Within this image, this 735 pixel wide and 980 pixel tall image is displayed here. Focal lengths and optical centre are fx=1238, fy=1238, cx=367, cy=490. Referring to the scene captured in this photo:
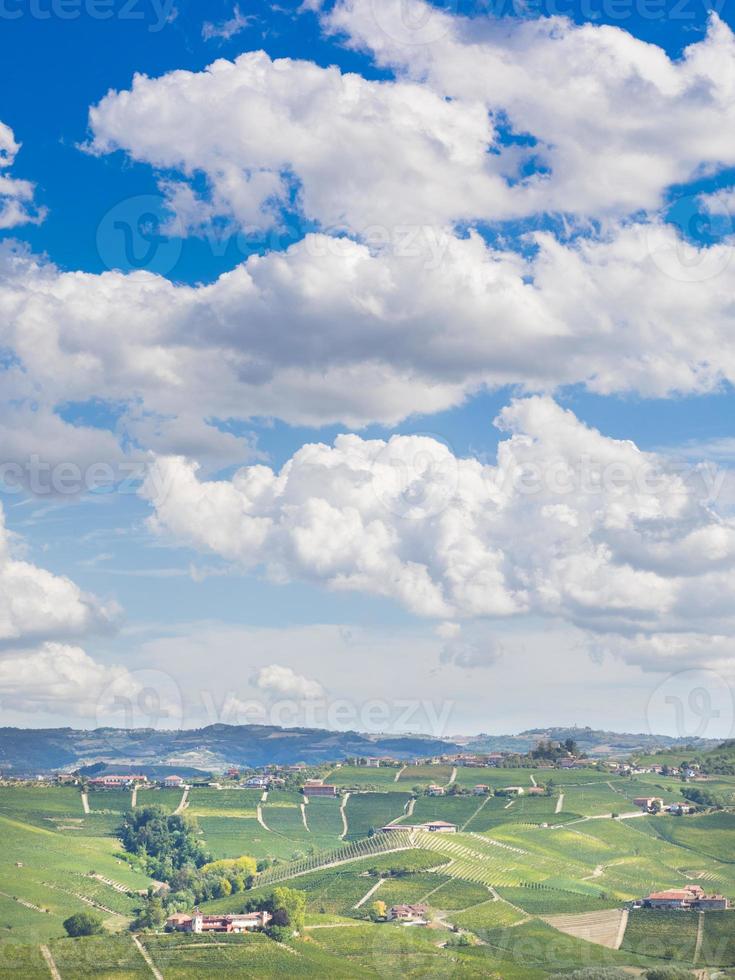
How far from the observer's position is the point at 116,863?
18438 cm

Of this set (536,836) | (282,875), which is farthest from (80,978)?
(536,836)

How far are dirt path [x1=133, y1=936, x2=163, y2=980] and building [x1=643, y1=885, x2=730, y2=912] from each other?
62.4 metres

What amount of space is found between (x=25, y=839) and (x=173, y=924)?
48113 millimetres

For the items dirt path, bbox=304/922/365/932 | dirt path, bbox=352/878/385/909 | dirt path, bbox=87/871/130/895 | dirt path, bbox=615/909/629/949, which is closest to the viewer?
dirt path, bbox=615/909/629/949

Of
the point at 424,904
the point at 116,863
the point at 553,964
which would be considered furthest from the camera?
the point at 116,863

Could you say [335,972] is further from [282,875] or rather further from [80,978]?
[282,875]

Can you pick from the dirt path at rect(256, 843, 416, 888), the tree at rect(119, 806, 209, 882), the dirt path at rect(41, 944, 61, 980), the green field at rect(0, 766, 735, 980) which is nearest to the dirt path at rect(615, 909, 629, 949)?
the green field at rect(0, 766, 735, 980)

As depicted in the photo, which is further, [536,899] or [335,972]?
[536,899]

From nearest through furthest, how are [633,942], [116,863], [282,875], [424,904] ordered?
[633,942] < [424,904] < [282,875] < [116,863]

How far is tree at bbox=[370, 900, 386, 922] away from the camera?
146 meters

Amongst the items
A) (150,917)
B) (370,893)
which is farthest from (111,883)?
(370,893)

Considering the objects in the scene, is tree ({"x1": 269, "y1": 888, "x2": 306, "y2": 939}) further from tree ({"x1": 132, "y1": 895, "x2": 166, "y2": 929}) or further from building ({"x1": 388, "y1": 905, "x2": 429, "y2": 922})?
tree ({"x1": 132, "y1": 895, "x2": 166, "y2": 929})

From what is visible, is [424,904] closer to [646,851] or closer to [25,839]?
[646,851]

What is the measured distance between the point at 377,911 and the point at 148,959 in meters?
32.8
